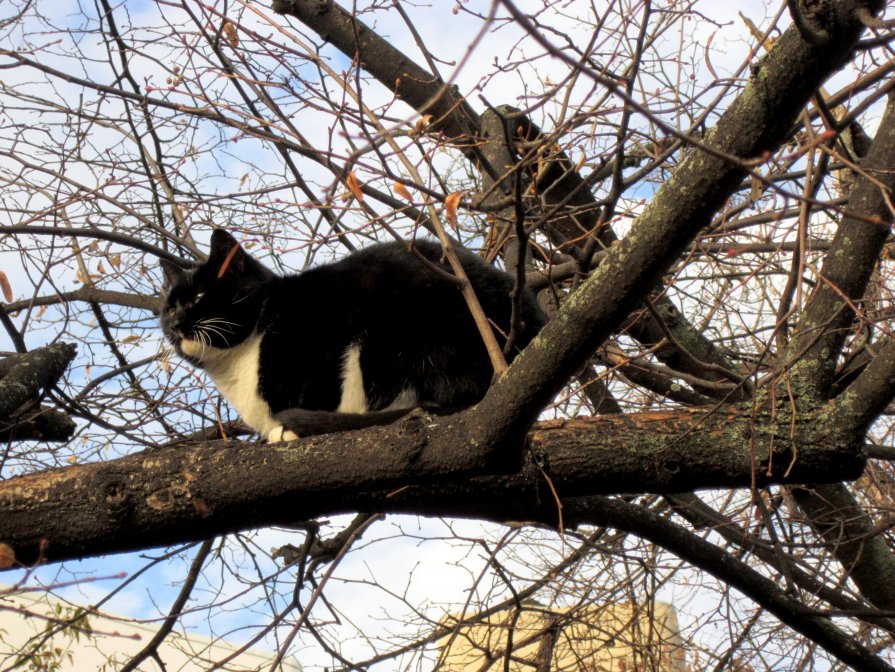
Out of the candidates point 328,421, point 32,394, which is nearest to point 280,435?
point 328,421

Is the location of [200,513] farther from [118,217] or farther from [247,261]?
[118,217]

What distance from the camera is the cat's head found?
3484mm

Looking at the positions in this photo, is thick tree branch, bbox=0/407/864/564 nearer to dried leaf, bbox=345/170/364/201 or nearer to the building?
dried leaf, bbox=345/170/364/201

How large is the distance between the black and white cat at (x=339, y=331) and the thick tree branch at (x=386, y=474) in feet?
1.54

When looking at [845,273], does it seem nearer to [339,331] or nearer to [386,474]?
[386,474]

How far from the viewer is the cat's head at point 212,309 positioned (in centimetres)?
348

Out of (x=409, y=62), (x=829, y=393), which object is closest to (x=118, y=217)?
(x=409, y=62)

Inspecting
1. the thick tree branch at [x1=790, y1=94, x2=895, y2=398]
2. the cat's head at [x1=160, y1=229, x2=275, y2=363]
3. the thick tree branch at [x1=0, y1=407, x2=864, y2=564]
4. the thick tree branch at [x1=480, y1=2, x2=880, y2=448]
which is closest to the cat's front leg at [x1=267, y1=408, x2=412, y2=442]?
the thick tree branch at [x1=0, y1=407, x2=864, y2=564]

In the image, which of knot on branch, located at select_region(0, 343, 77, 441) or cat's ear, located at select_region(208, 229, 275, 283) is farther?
cat's ear, located at select_region(208, 229, 275, 283)

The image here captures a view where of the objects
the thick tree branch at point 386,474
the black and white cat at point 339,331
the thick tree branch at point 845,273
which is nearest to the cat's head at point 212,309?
the black and white cat at point 339,331

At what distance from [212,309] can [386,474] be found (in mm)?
1668

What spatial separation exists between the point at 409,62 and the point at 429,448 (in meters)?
3.16

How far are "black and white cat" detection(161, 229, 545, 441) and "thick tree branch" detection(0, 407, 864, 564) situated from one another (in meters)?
0.47

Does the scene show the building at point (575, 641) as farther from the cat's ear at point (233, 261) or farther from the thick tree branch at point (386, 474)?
the cat's ear at point (233, 261)
